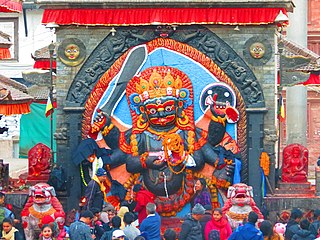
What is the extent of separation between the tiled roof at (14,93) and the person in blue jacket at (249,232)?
8267 mm

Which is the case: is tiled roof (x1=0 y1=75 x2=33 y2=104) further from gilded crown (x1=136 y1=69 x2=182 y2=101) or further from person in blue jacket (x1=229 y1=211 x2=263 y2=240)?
person in blue jacket (x1=229 y1=211 x2=263 y2=240)

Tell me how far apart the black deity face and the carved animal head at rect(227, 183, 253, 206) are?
2.60m

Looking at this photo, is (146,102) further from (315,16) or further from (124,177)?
(315,16)

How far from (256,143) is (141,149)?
2.33m

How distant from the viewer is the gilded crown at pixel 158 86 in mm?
25234

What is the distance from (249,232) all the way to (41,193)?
510 cm

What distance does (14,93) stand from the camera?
27719 millimetres

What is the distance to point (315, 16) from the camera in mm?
46938

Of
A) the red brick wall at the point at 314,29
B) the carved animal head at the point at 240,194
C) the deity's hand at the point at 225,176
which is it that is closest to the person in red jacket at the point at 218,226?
the carved animal head at the point at 240,194

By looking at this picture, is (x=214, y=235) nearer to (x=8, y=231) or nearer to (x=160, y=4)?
(x=8, y=231)

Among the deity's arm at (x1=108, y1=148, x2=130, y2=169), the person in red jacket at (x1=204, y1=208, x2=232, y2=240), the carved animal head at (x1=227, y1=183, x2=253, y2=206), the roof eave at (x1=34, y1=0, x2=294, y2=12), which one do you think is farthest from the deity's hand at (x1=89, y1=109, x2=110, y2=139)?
the person in red jacket at (x1=204, y1=208, x2=232, y2=240)

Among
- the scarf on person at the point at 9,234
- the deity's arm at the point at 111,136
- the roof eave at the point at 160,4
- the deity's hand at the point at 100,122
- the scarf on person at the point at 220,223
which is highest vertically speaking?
the roof eave at the point at 160,4

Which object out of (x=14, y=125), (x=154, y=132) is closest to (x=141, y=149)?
(x=154, y=132)

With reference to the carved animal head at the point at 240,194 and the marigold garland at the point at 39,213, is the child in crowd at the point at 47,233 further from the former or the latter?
the carved animal head at the point at 240,194
